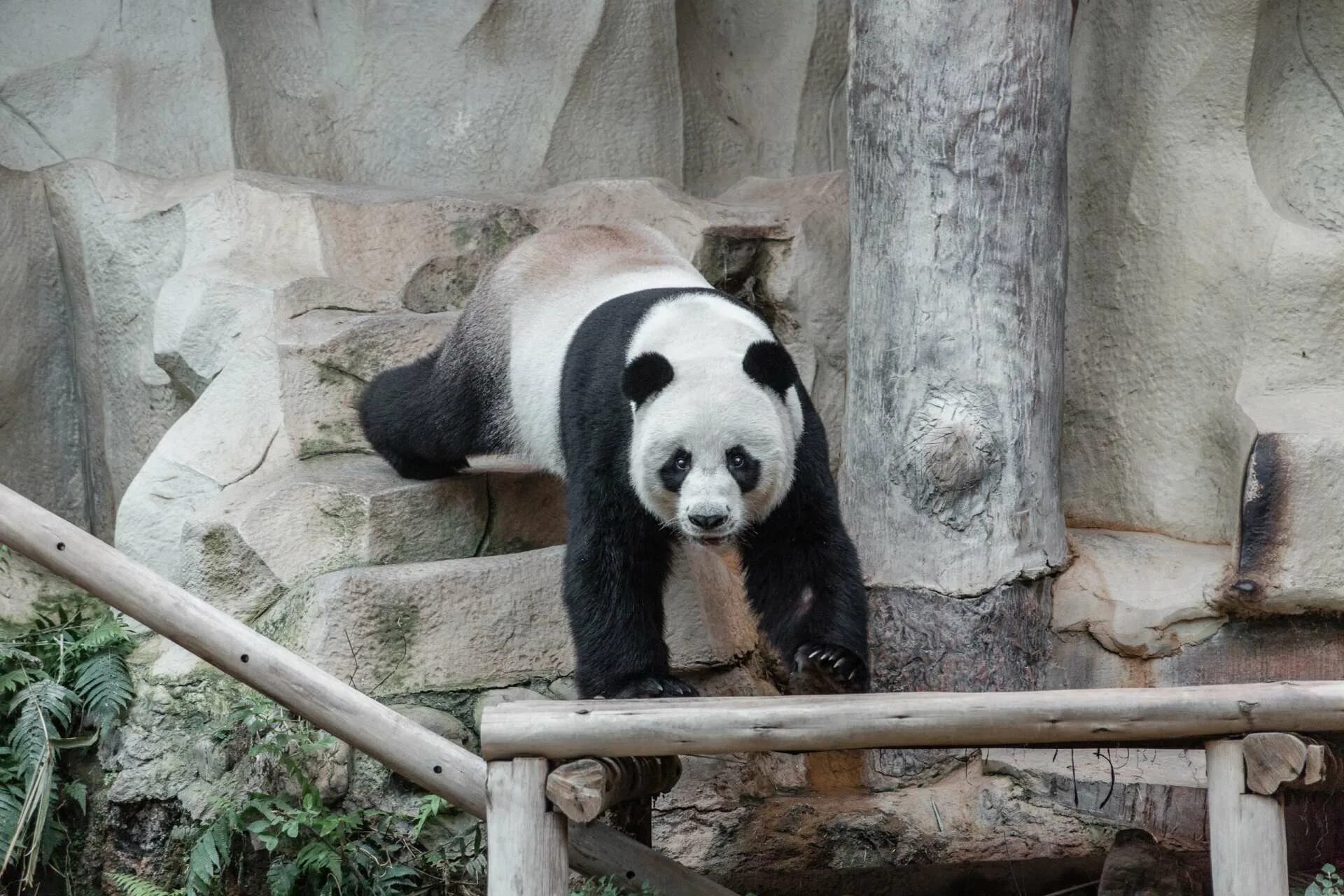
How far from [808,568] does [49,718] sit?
8.45 feet

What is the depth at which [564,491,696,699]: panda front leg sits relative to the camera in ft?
14.1

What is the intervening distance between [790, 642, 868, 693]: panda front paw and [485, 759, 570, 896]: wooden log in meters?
0.79

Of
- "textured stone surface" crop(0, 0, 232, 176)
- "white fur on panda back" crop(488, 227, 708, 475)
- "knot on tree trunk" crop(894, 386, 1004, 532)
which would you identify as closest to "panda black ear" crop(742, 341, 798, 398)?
"white fur on panda back" crop(488, 227, 708, 475)

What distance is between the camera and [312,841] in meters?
4.72

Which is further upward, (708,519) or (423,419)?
(708,519)

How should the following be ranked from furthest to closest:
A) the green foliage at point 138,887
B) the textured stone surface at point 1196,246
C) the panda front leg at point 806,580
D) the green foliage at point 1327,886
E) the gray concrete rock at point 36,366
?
the gray concrete rock at point 36,366
the textured stone surface at point 1196,246
the green foliage at point 138,887
the panda front leg at point 806,580
the green foliage at point 1327,886

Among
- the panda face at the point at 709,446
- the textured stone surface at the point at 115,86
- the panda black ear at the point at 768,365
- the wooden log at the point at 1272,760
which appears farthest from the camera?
the textured stone surface at the point at 115,86

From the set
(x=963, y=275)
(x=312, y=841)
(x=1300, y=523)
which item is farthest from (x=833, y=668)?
(x=1300, y=523)

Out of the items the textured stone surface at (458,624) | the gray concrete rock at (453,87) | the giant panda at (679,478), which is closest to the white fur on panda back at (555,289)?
the giant panda at (679,478)

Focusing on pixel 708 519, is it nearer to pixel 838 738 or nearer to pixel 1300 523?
pixel 838 738

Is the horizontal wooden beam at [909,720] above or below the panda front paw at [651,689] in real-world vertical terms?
above

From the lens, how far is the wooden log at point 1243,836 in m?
3.72

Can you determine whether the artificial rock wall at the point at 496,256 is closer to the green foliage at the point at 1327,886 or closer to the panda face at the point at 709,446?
the green foliage at the point at 1327,886

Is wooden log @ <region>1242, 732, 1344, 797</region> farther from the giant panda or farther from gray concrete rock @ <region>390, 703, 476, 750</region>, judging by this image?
gray concrete rock @ <region>390, 703, 476, 750</region>
